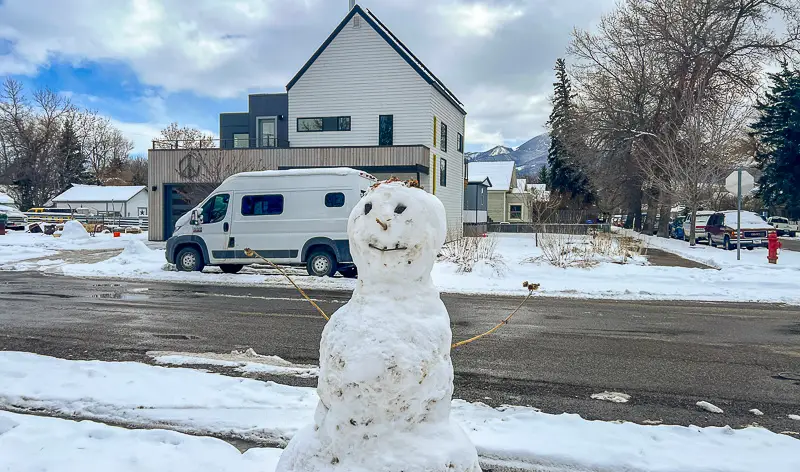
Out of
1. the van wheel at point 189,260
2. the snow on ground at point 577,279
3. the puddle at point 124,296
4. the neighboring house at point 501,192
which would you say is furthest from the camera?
the neighboring house at point 501,192

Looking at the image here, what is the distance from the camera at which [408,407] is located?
2.63 metres

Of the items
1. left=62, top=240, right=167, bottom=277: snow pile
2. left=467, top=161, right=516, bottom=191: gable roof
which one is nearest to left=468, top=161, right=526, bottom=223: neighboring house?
left=467, top=161, right=516, bottom=191: gable roof

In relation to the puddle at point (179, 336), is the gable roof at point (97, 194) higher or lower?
higher

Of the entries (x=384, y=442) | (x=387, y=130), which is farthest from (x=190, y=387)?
(x=387, y=130)

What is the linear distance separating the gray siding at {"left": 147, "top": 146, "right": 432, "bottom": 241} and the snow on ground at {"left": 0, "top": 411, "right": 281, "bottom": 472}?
857 inches

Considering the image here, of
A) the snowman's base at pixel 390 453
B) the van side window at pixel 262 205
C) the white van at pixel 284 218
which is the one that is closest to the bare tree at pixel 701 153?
the white van at pixel 284 218

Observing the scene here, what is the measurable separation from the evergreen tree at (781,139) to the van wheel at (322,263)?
111ft

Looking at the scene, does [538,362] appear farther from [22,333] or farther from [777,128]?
[777,128]

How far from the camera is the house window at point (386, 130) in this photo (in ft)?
90.4

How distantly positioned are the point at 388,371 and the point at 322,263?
39.1 ft

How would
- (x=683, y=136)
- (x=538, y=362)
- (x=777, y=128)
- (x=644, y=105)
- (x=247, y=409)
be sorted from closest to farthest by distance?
(x=247, y=409), (x=538, y=362), (x=683, y=136), (x=644, y=105), (x=777, y=128)

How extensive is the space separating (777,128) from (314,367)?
150 feet

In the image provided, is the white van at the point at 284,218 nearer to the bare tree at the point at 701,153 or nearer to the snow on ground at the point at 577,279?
the snow on ground at the point at 577,279

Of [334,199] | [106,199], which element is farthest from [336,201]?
[106,199]
